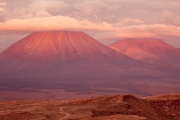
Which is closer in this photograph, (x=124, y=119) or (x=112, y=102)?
(x=124, y=119)

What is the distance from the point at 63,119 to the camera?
3125cm

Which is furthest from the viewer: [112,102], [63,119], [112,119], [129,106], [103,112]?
[112,102]

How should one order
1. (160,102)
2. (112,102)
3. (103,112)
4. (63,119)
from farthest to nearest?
1. (160,102)
2. (112,102)
3. (103,112)
4. (63,119)

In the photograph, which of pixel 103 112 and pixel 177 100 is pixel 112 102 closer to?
pixel 103 112

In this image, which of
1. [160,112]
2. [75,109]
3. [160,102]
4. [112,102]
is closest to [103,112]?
[75,109]

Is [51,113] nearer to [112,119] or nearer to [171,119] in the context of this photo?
[112,119]

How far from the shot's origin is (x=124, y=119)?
2908 cm

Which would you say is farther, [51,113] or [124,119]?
[51,113]

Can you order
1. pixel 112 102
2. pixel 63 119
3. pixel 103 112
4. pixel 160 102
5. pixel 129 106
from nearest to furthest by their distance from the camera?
pixel 63 119
pixel 103 112
pixel 129 106
pixel 112 102
pixel 160 102

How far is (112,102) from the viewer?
39844 millimetres

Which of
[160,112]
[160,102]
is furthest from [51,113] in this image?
[160,102]

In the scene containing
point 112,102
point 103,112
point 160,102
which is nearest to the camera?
point 103,112

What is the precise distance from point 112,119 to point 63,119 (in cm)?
473

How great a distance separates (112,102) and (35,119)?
35.2 feet
